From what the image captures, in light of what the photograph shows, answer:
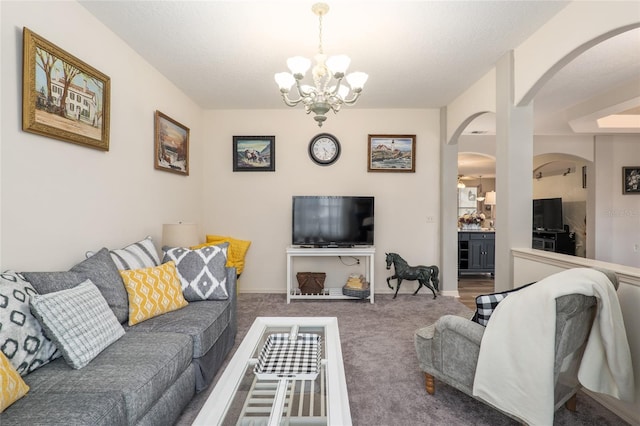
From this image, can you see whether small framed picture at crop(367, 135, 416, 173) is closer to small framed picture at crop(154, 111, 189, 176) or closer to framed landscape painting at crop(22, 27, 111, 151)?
small framed picture at crop(154, 111, 189, 176)

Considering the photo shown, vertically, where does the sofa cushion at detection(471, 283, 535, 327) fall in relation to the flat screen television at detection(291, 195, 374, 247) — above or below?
below

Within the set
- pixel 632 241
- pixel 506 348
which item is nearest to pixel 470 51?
pixel 506 348

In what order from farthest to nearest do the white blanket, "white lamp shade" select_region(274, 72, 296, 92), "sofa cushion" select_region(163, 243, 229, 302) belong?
"sofa cushion" select_region(163, 243, 229, 302)
"white lamp shade" select_region(274, 72, 296, 92)
the white blanket

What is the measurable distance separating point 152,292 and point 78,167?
3.45 feet

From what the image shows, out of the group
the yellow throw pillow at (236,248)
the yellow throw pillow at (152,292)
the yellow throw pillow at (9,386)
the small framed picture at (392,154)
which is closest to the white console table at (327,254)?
the yellow throw pillow at (236,248)

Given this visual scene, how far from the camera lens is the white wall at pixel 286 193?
4.60 m

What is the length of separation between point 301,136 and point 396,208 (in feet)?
5.75

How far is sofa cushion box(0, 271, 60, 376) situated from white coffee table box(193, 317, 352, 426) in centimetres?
86

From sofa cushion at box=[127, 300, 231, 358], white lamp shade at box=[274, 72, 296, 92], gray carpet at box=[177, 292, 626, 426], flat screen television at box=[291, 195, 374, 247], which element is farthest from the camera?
flat screen television at box=[291, 195, 374, 247]

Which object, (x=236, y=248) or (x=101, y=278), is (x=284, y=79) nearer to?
(x=101, y=278)

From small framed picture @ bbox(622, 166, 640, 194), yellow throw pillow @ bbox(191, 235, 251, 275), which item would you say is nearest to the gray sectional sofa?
yellow throw pillow @ bbox(191, 235, 251, 275)

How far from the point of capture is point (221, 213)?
461 centimetres

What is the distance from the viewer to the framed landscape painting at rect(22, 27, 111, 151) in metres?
1.83

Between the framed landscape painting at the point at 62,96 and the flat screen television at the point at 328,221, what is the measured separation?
7.99 ft
